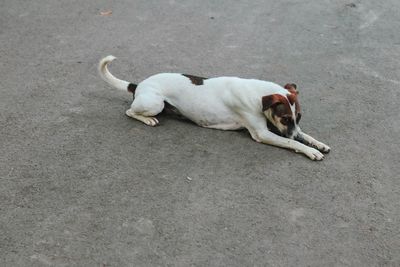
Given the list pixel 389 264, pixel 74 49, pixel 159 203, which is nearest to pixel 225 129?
pixel 159 203

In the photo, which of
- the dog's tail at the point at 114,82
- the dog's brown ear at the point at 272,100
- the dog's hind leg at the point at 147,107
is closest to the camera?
the dog's brown ear at the point at 272,100

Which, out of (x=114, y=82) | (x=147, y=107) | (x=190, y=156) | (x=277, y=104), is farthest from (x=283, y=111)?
(x=114, y=82)

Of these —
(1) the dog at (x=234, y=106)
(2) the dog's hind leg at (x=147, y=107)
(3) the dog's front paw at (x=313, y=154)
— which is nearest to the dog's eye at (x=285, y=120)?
(1) the dog at (x=234, y=106)

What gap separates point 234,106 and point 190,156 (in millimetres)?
450

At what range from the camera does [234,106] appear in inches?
144

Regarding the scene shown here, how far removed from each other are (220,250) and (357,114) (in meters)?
1.81

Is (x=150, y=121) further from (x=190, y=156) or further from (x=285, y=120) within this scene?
(x=285, y=120)

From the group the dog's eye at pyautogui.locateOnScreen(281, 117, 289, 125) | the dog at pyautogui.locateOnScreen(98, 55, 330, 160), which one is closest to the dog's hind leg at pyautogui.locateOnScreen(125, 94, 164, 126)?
the dog at pyautogui.locateOnScreen(98, 55, 330, 160)

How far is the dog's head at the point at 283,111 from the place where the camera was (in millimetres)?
3422

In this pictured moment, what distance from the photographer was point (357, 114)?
406cm

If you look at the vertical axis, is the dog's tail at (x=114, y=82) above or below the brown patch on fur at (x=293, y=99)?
below

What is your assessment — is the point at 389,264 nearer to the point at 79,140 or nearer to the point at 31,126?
the point at 79,140

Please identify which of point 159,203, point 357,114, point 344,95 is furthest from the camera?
point 344,95

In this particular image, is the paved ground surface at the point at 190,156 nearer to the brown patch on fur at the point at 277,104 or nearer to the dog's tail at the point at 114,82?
the dog's tail at the point at 114,82
